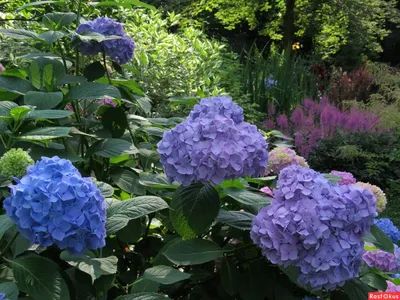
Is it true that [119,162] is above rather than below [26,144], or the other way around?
below

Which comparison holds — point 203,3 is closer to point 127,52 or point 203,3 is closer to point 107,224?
point 127,52

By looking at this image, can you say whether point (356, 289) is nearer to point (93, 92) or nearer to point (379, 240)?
point (379, 240)

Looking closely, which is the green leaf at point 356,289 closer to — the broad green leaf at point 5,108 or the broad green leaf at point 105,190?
the broad green leaf at point 105,190

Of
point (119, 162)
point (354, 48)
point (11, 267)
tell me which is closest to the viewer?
point (11, 267)

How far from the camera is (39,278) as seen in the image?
1.12 meters

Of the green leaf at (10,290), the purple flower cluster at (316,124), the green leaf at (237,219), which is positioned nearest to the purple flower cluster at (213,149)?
the green leaf at (237,219)

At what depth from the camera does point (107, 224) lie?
4.02 ft

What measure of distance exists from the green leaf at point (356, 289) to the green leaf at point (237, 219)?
274 mm

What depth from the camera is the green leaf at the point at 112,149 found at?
1580 millimetres

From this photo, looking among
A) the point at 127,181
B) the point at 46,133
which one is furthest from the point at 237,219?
the point at 46,133

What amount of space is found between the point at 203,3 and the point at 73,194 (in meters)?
12.3

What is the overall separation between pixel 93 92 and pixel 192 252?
23.4 inches

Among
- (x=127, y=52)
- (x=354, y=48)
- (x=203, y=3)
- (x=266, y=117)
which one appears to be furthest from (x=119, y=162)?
(x=354, y=48)

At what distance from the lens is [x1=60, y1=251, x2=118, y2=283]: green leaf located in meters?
1.14
